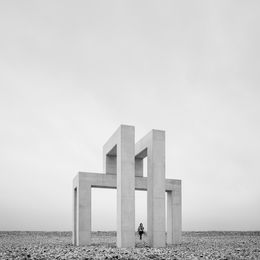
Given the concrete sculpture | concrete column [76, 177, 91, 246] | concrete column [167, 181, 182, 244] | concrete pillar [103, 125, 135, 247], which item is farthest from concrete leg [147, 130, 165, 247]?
concrete column [167, 181, 182, 244]

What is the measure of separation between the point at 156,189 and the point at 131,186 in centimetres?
171

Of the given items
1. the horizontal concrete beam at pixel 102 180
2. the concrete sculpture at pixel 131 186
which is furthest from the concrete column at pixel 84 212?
the horizontal concrete beam at pixel 102 180

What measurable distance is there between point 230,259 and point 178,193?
1090cm

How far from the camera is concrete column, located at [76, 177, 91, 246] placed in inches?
933

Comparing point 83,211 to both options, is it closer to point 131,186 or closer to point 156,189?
point 131,186

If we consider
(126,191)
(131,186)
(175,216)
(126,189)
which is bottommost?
(175,216)

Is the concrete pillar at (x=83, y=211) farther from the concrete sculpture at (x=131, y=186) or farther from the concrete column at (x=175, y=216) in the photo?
the concrete column at (x=175, y=216)

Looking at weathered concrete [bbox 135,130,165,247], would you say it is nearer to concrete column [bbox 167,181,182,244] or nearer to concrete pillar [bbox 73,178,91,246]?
concrete pillar [bbox 73,178,91,246]

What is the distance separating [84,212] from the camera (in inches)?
941

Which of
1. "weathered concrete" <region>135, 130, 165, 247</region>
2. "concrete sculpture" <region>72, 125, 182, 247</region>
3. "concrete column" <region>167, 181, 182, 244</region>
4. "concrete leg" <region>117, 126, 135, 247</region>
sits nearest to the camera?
"concrete leg" <region>117, 126, 135, 247</region>

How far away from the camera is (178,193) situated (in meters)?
26.0

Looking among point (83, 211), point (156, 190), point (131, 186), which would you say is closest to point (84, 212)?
point (83, 211)

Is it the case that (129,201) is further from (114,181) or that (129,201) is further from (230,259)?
(230,259)

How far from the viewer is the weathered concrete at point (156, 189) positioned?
68.0 ft
